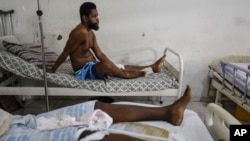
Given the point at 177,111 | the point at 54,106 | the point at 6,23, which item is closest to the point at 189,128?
the point at 177,111

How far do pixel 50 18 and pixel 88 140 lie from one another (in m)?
2.24

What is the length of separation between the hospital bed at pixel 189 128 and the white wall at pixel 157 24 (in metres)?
1.69

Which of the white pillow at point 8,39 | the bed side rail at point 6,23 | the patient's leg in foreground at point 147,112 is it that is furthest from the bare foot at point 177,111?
the bed side rail at point 6,23

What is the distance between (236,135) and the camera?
1.12m

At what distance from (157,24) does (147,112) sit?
1778 millimetres

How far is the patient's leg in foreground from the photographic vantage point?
4.96 feet

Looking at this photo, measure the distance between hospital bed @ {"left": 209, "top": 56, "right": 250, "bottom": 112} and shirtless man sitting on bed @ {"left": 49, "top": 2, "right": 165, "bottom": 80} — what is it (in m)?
0.91

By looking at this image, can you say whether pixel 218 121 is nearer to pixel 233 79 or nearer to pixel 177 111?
pixel 177 111

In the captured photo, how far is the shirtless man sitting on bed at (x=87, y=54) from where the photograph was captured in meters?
2.27

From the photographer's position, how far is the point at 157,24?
3.07 meters

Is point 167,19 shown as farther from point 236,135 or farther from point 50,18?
point 236,135

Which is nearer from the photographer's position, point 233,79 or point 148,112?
point 148,112

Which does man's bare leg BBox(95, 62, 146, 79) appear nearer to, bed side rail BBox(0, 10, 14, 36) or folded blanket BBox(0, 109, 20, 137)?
folded blanket BBox(0, 109, 20, 137)

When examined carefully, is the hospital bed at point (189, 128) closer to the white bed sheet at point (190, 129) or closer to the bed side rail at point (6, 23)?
the white bed sheet at point (190, 129)
